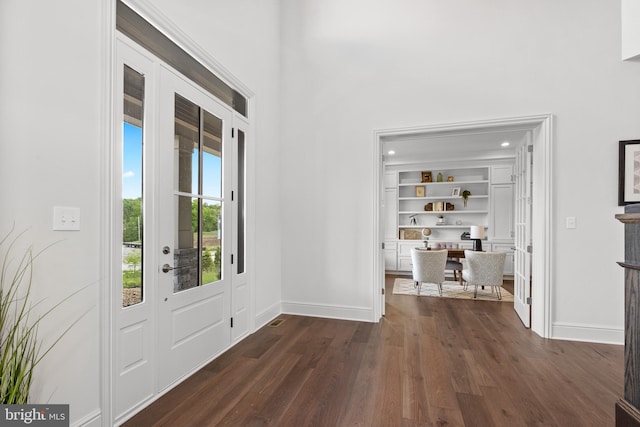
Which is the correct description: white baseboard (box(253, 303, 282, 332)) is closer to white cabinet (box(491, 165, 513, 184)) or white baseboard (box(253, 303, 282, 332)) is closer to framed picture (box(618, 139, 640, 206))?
framed picture (box(618, 139, 640, 206))

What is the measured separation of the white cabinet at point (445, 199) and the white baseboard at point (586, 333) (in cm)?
405

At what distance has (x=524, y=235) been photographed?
12.3ft

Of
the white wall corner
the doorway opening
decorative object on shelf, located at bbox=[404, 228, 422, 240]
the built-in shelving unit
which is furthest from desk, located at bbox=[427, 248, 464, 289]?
the white wall corner

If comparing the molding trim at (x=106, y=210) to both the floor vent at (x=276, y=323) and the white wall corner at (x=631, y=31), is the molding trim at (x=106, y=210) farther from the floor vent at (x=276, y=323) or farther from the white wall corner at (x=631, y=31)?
the white wall corner at (x=631, y=31)

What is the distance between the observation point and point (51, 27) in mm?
1468

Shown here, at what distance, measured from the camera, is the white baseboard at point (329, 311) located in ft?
12.0

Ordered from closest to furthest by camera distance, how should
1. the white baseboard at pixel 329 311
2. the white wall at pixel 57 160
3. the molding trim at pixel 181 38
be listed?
the white wall at pixel 57 160, the molding trim at pixel 181 38, the white baseboard at pixel 329 311

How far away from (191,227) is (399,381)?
199 centimetres

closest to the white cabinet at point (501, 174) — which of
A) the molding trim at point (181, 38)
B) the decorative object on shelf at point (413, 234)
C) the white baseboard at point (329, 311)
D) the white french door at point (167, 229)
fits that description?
the decorative object on shelf at point (413, 234)

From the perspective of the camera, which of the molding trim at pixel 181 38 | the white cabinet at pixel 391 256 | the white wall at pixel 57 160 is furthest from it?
the white cabinet at pixel 391 256

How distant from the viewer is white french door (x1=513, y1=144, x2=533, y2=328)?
3.50 metres

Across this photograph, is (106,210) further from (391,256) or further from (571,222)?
(391,256)

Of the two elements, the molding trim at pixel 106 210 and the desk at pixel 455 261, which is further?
the desk at pixel 455 261

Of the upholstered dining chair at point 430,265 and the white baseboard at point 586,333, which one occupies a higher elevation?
the upholstered dining chair at point 430,265
